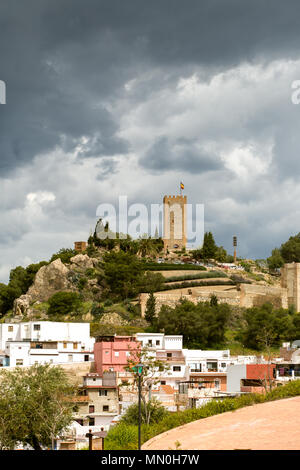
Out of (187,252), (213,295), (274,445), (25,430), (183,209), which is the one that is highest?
(183,209)

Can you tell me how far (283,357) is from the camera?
1925 inches

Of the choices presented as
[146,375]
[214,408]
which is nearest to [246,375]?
[146,375]

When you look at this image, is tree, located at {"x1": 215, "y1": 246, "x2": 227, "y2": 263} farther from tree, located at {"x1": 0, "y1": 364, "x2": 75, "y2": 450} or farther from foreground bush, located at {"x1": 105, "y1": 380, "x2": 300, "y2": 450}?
foreground bush, located at {"x1": 105, "y1": 380, "x2": 300, "y2": 450}

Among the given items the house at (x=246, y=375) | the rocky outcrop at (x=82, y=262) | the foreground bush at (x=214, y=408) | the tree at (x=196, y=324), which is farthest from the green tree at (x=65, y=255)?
the foreground bush at (x=214, y=408)

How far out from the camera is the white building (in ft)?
149

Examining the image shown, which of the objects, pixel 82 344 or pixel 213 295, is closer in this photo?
pixel 82 344

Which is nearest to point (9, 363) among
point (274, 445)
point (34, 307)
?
point (34, 307)

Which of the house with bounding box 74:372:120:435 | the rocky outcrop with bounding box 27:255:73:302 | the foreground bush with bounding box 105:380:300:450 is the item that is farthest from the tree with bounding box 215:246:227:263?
the foreground bush with bounding box 105:380:300:450

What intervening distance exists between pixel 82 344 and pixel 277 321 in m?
19.4

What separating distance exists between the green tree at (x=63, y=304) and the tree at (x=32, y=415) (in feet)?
102

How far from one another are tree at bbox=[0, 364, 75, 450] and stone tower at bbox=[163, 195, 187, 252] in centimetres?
6471

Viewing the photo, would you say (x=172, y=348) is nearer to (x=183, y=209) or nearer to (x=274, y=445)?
(x=274, y=445)

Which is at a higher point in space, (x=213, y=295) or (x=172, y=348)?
(x=213, y=295)

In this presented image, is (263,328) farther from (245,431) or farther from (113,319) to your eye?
(245,431)
